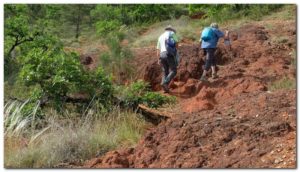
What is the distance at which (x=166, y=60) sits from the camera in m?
10.2

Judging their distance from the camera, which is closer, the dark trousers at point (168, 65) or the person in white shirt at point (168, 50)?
the person in white shirt at point (168, 50)

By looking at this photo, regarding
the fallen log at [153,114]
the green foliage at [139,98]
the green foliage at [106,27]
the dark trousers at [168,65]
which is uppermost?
the green foliage at [106,27]

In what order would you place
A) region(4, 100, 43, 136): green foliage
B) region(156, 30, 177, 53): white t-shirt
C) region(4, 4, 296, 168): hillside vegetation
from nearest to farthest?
region(4, 4, 296, 168): hillside vegetation → region(4, 100, 43, 136): green foliage → region(156, 30, 177, 53): white t-shirt

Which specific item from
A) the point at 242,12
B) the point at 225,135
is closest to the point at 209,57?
the point at 225,135

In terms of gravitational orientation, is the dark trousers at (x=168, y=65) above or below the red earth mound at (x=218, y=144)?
above

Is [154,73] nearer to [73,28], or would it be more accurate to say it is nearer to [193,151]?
[193,151]

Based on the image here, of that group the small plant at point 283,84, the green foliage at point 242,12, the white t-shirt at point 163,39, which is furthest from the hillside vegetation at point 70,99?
the green foliage at point 242,12

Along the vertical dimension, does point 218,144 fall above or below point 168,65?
below

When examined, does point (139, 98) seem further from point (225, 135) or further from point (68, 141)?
point (225, 135)

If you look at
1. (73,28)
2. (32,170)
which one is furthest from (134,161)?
(73,28)

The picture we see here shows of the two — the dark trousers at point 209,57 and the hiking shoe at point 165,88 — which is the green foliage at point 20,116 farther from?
the dark trousers at point 209,57

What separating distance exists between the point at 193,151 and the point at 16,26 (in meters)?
5.18

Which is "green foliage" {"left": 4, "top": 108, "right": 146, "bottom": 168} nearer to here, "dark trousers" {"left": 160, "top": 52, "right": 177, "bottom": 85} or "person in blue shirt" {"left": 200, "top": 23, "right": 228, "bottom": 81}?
"dark trousers" {"left": 160, "top": 52, "right": 177, "bottom": 85}

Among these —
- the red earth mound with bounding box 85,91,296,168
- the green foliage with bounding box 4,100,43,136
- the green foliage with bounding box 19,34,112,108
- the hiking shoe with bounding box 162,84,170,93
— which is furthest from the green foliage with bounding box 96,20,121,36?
the red earth mound with bounding box 85,91,296,168
